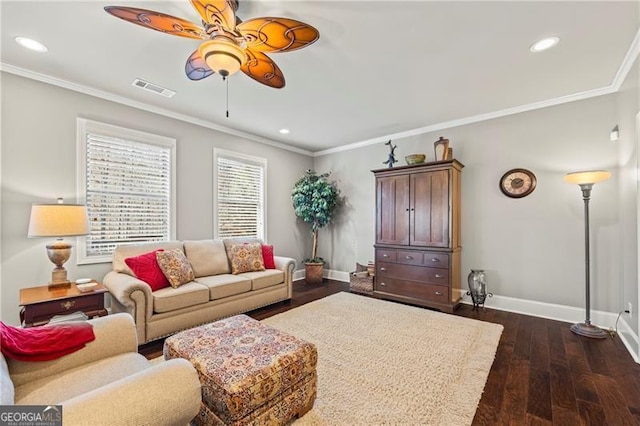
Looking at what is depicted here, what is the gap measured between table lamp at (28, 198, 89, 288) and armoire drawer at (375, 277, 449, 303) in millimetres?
3743

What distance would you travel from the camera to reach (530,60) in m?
2.58

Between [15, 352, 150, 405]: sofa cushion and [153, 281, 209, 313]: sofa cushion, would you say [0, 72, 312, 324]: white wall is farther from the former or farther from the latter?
[15, 352, 150, 405]: sofa cushion

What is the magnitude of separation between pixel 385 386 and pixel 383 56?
8.98 ft

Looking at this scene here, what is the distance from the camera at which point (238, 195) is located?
471 cm

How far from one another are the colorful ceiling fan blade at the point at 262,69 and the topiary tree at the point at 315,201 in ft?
9.51

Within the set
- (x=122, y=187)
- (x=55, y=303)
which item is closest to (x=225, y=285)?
(x=55, y=303)

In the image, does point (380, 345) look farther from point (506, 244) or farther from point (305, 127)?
point (305, 127)

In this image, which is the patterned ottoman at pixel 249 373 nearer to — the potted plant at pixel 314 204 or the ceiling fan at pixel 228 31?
the ceiling fan at pixel 228 31

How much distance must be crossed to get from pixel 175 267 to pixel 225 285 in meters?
0.58

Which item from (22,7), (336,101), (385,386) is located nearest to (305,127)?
(336,101)

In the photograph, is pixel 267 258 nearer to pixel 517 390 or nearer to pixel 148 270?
pixel 148 270

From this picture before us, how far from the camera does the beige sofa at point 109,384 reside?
89cm

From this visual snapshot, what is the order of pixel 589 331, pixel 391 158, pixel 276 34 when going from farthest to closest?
pixel 391 158 → pixel 589 331 → pixel 276 34

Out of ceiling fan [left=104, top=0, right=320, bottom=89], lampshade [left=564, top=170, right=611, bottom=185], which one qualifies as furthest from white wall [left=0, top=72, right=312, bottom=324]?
lampshade [left=564, top=170, right=611, bottom=185]
